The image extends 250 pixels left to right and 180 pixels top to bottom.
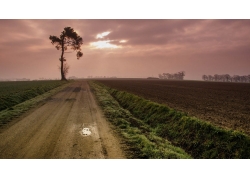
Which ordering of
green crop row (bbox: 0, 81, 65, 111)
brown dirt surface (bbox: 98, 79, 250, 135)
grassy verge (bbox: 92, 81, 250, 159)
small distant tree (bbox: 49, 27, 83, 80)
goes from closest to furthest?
1. grassy verge (bbox: 92, 81, 250, 159)
2. brown dirt surface (bbox: 98, 79, 250, 135)
3. green crop row (bbox: 0, 81, 65, 111)
4. small distant tree (bbox: 49, 27, 83, 80)

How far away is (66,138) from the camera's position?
301 inches

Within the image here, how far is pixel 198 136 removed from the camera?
8609 mm

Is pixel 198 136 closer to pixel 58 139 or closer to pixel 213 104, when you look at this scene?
pixel 58 139

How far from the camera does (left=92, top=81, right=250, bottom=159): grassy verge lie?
22.9 feet

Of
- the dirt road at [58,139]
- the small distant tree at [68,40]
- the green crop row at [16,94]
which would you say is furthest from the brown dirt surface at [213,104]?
the small distant tree at [68,40]

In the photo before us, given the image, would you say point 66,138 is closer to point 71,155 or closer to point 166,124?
point 71,155

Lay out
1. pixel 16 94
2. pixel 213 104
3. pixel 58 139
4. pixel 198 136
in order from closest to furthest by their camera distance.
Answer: pixel 58 139
pixel 198 136
pixel 213 104
pixel 16 94

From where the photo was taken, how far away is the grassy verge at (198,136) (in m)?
6.99

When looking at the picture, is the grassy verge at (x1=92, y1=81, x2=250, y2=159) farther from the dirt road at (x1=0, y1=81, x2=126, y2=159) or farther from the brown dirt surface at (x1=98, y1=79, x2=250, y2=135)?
the dirt road at (x1=0, y1=81, x2=126, y2=159)

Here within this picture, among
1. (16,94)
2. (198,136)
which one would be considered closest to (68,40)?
(16,94)

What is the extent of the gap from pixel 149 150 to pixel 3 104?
14215 millimetres

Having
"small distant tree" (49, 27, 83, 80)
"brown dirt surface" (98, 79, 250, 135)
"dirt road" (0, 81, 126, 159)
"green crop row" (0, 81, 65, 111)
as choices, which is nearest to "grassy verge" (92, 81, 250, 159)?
"brown dirt surface" (98, 79, 250, 135)
